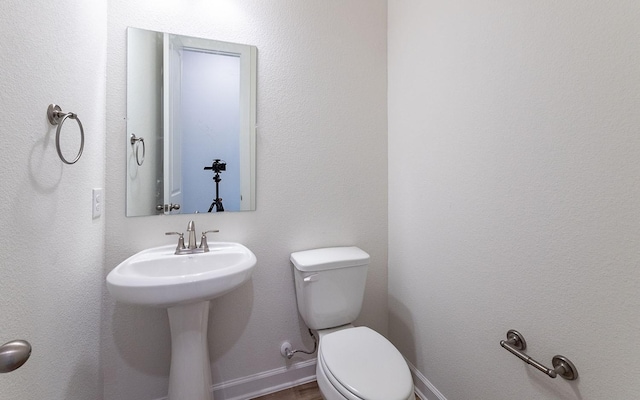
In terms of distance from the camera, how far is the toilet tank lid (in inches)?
50.0

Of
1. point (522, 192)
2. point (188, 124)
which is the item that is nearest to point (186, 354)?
point (188, 124)

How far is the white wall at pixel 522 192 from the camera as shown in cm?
67

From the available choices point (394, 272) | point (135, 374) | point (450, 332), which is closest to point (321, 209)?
point (394, 272)

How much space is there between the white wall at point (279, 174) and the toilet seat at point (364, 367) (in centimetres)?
44

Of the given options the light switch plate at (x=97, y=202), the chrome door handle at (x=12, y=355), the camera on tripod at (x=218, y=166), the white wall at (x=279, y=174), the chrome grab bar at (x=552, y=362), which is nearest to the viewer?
the chrome door handle at (x=12, y=355)

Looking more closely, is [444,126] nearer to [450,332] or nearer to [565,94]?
[565,94]

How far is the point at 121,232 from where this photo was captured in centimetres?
119

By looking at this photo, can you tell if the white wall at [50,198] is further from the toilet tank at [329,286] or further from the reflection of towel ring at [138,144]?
the toilet tank at [329,286]

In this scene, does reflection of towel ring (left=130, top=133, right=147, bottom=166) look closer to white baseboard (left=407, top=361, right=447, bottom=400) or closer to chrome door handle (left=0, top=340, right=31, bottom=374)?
chrome door handle (left=0, top=340, right=31, bottom=374)

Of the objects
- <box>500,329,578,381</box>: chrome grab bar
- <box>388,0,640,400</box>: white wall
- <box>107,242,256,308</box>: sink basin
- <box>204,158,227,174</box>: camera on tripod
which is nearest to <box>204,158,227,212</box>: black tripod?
<box>204,158,227,174</box>: camera on tripod

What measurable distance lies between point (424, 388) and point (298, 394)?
2.20ft

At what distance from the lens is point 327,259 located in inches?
51.6

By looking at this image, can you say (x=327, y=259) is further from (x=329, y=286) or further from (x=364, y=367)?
(x=364, y=367)

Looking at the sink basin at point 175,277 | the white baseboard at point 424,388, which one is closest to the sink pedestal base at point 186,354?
the sink basin at point 175,277
